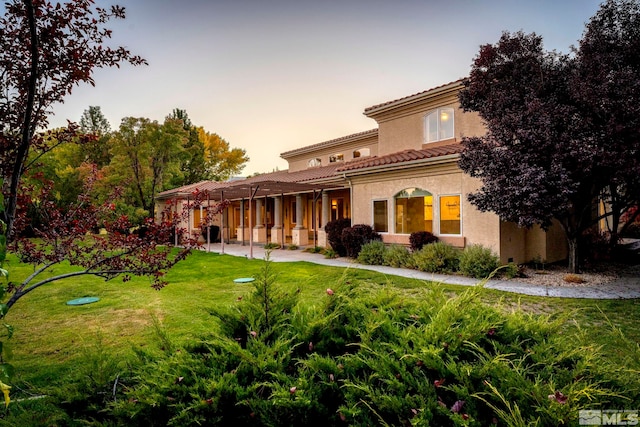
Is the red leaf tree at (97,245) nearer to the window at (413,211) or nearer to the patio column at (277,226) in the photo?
the window at (413,211)

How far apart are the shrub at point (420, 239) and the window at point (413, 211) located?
Answer: 0.58m

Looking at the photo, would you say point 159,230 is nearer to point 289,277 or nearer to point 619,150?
point 289,277

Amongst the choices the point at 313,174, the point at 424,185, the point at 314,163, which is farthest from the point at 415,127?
the point at 314,163

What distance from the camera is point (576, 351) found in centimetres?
174

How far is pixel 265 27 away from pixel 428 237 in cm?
1068

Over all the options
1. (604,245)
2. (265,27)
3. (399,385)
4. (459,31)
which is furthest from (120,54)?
(604,245)

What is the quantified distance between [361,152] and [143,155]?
637 inches

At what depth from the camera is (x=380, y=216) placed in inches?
609

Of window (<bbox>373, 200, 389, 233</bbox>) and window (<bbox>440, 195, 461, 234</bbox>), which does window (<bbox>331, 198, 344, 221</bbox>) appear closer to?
window (<bbox>373, 200, 389, 233</bbox>)

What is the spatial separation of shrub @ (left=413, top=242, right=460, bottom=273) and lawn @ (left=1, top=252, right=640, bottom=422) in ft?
6.14

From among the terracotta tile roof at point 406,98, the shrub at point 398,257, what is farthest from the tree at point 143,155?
the shrub at point 398,257

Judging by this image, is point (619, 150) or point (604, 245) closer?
point (619, 150)

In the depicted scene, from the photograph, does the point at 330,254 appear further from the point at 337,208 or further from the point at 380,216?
the point at 337,208

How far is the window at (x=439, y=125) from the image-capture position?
1473 centimetres
